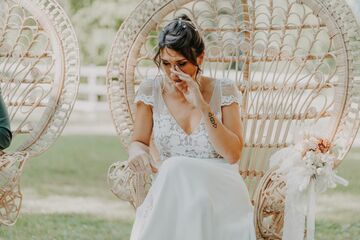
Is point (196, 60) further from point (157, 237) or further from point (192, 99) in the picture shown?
point (157, 237)

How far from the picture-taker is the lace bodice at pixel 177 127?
323cm

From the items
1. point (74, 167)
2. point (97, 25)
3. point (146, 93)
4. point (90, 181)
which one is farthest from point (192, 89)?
point (97, 25)

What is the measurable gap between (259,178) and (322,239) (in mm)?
1718

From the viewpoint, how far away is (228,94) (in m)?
3.29

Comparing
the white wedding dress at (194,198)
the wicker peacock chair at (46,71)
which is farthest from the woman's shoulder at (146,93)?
the wicker peacock chair at (46,71)

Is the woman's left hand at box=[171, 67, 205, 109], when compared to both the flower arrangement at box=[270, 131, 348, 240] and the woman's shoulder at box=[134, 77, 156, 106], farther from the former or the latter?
the flower arrangement at box=[270, 131, 348, 240]

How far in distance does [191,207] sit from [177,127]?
0.50 meters

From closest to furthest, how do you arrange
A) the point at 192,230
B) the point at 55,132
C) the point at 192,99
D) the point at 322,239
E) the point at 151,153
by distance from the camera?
the point at 192,230
the point at 192,99
the point at 151,153
the point at 55,132
the point at 322,239

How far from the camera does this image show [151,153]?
3.46 m

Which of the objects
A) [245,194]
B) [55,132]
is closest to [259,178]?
[245,194]

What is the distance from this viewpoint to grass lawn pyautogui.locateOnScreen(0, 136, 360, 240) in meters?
5.23

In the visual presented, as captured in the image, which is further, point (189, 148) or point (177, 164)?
point (189, 148)

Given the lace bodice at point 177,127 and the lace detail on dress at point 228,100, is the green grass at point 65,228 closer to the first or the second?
the lace bodice at point 177,127

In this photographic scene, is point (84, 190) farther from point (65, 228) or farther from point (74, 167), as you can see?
point (65, 228)
